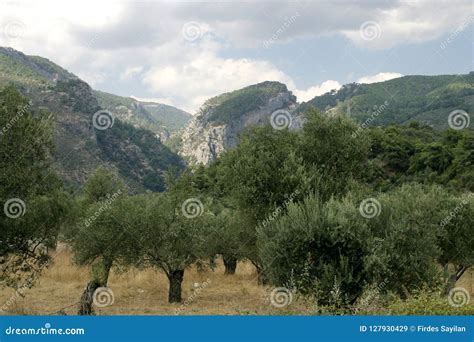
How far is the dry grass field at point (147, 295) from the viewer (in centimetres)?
2522

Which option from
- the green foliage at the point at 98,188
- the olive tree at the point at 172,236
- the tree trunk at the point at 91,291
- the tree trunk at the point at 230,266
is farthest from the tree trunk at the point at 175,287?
the green foliage at the point at 98,188

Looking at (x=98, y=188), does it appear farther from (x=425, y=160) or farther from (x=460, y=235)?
(x=425, y=160)

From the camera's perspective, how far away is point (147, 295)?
111 ft

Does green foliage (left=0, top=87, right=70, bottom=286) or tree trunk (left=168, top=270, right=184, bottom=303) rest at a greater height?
green foliage (left=0, top=87, right=70, bottom=286)

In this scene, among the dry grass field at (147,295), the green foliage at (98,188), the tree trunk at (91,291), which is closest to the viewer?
the tree trunk at (91,291)

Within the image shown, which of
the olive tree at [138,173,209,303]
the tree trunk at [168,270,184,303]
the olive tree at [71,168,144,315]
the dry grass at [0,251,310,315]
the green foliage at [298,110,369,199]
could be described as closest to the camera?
the dry grass at [0,251,310,315]

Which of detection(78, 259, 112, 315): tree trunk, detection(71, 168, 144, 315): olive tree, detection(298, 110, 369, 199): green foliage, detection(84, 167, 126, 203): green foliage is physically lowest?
detection(78, 259, 112, 315): tree trunk

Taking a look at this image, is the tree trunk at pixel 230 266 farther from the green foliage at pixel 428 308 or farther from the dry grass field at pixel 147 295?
the green foliage at pixel 428 308

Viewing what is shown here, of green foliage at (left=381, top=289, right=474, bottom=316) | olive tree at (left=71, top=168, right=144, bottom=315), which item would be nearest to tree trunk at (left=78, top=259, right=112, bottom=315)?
olive tree at (left=71, top=168, right=144, bottom=315)

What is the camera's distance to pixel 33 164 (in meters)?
20.4

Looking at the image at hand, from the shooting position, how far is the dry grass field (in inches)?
993

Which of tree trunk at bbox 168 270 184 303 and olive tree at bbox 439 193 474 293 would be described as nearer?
olive tree at bbox 439 193 474 293

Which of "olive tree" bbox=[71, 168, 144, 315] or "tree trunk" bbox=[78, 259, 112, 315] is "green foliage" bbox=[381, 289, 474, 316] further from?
"olive tree" bbox=[71, 168, 144, 315]

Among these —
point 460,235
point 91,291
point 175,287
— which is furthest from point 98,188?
point 460,235
